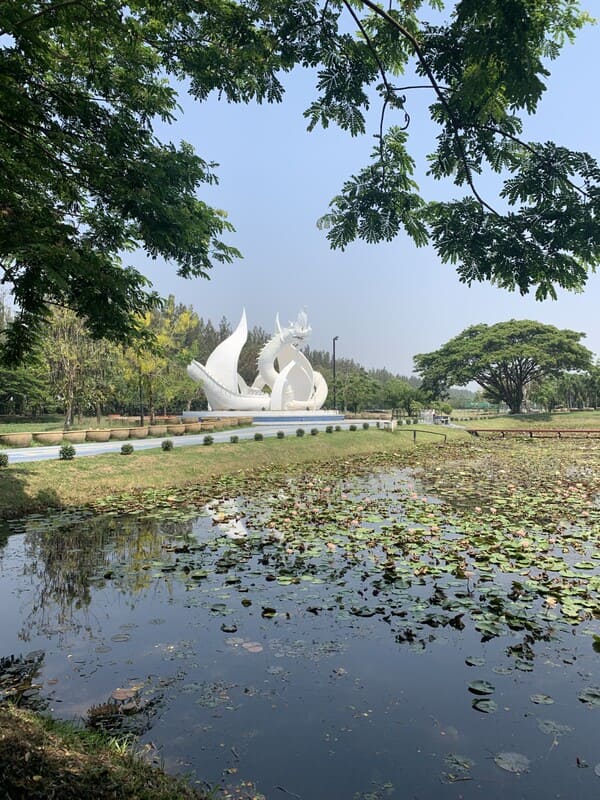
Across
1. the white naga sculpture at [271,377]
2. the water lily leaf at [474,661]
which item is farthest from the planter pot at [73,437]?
the water lily leaf at [474,661]

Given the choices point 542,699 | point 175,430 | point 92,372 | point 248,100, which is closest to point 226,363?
point 92,372

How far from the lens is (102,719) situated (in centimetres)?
352

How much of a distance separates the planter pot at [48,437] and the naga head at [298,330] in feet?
79.6

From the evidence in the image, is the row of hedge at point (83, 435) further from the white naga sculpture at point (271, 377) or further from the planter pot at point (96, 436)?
the white naga sculpture at point (271, 377)

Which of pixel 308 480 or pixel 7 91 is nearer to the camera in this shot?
pixel 7 91

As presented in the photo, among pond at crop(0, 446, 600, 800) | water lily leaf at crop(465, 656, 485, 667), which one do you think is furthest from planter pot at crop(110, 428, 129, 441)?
water lily leaf at crop(465, 656, 485, 667)

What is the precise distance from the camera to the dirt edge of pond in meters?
2.57

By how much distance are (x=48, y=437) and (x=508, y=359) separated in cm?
4580

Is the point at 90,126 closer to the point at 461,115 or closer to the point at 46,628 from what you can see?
the point at 461,115

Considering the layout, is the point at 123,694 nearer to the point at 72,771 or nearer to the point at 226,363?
the point at 72,771

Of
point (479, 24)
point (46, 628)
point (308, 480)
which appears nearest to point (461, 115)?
point (479, 24)

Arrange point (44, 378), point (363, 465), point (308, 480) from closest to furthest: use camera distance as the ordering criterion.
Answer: point (308, 480)
point (363, 465)
point (44, 378)

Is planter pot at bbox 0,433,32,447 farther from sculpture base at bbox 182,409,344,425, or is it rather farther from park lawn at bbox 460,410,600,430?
park lawn at bbox 460,410,600,430

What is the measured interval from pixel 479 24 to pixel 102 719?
512 cm
